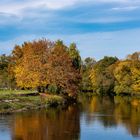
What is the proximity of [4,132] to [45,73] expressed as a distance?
3815 centimetres

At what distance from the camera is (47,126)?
50.8 meters

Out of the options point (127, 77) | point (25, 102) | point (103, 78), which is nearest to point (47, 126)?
point (25, 102)

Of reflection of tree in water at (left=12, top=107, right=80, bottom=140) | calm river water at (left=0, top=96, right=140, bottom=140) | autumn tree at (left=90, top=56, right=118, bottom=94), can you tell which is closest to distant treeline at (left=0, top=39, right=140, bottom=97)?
calm river water at (left=0, top=96, right=140, bottom=140)

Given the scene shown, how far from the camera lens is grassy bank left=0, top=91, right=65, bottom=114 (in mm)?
65312

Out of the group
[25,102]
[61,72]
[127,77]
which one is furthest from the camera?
[127,77]

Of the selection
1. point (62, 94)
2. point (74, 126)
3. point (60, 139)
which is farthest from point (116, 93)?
point (60, 139)

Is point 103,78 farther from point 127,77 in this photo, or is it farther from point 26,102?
point 26,102

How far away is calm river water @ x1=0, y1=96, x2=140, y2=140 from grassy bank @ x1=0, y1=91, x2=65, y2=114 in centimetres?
314

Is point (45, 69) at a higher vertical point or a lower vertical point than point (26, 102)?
higher

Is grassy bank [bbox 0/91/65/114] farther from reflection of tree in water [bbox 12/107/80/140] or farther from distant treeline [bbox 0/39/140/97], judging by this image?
distant treeline [bbox 0/39/140/97]

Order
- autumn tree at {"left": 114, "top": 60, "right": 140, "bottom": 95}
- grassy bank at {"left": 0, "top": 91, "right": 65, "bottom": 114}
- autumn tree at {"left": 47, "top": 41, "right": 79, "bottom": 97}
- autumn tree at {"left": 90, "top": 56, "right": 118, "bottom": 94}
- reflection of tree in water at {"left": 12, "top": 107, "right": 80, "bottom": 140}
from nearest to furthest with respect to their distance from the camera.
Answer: reflection of tree in water at {"left": 12, "top": 107, "right": 80, "bottom": 140} → grassy bank at {"left": 0, "top": 91, "right": 65, "bottom": 114} → autumn tree at {"left": 47, "top": 41, "right": 79, "bottom": 97} → autumn tree at {"left": 114, "top": 60, "right": 140, "bottom": 95} → autumn tree at {"left": 90, "top": 56, "right": 118, "bottom": 94}

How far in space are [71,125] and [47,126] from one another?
289 centimetres

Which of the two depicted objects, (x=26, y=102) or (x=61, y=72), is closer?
(x=26, y=102)

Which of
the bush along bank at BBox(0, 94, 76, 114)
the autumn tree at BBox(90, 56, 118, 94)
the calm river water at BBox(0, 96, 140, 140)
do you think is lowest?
the calm river water at BBox(0, 96, 140, 140)
